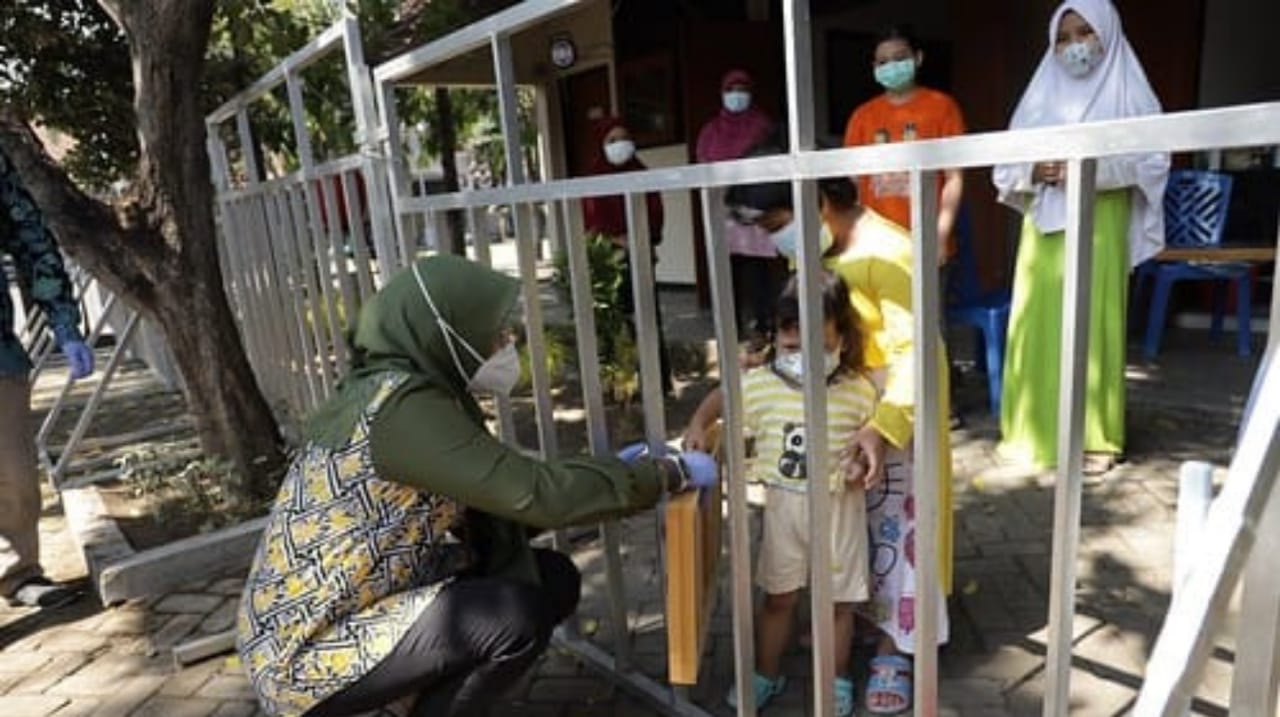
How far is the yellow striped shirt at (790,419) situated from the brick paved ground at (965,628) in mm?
649

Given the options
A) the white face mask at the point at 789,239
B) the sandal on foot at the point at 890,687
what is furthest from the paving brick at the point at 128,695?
the white face mask at the point at 789,239

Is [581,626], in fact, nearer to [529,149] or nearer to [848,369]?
[848,369]

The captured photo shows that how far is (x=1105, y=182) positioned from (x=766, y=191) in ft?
5.30

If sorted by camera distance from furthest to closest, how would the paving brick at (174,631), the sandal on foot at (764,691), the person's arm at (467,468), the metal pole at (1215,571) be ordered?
the paving brick at (174,631) < the sandal on foot at (764,691) < the person's arm at (467,468) < the metal pole at (1215,571)

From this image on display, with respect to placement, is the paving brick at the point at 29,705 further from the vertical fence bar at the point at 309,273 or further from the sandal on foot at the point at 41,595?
the vertical fence bar at the point at 309,273

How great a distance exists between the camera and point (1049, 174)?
298 centimetres

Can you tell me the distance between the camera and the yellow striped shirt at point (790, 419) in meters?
2.01

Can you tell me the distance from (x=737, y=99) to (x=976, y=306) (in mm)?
1623

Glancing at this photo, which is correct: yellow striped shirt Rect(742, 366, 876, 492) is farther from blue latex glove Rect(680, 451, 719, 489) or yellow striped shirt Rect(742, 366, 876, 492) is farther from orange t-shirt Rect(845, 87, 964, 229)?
orange t-shirt Rect(845, 87, 964, 229)

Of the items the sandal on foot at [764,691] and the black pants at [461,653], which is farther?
the sandal on foot at [764,691]

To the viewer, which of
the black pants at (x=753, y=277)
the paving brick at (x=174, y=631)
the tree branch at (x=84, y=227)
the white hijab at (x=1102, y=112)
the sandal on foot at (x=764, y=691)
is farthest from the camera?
the black pants at (x=753, y=277)

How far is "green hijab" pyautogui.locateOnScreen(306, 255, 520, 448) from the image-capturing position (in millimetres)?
1858

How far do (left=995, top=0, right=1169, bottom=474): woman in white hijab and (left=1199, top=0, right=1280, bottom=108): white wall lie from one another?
104 inches

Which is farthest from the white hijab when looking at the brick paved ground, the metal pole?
the metal pole
